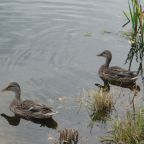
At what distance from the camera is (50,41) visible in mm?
15102

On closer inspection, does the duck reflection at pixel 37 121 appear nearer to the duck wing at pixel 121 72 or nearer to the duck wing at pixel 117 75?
the duck wing at pixel 117 75

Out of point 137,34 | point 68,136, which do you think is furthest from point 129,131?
point 137,34

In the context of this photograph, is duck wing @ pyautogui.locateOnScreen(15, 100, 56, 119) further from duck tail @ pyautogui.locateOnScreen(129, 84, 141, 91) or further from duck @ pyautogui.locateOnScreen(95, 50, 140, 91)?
duck tail @ pyautogui.locateOnScreen(129, 84, 141, 91)

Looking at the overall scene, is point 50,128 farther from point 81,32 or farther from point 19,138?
point 81,32

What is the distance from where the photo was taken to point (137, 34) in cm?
1567

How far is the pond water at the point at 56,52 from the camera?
34.4ft

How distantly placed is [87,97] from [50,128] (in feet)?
4.68

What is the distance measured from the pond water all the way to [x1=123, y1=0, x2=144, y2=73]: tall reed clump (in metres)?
0.24

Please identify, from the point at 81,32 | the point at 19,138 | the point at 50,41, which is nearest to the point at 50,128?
the point at 19,138

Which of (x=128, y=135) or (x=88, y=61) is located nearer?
(x=128, y=135)

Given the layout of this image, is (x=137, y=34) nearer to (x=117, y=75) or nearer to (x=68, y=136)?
(x=117, y=75)

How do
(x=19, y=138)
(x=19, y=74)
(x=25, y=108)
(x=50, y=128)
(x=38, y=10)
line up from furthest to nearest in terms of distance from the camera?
1. (x=38, y=10)
2. (x=19, y=74)
3. (x=25, y=108)
4. (x=50, y=128)
5. (x=19, y=138)

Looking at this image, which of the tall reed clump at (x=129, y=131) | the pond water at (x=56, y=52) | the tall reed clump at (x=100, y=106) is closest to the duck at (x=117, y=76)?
the pond water at (x=56, y=52)

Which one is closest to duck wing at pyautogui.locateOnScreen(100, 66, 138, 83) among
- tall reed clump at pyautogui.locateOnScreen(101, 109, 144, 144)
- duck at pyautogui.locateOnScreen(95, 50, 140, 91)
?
duck at pyautogui.locateOnScreen(95, 50, 140, 91)
